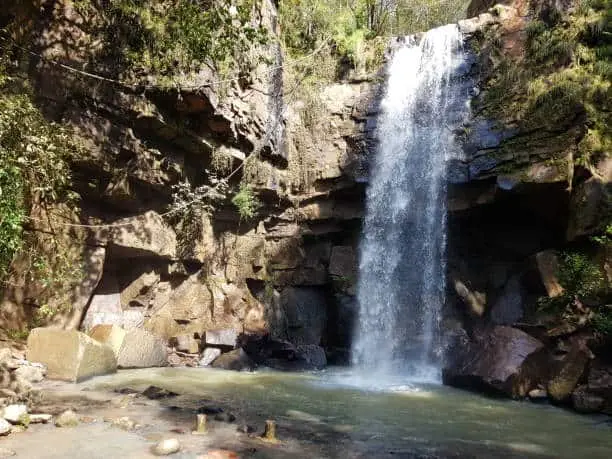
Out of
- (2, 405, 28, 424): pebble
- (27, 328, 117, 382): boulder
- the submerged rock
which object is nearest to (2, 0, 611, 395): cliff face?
(27, 328, 117, 382): boulder

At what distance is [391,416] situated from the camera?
736 cm

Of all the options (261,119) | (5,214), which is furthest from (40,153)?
(261,119)

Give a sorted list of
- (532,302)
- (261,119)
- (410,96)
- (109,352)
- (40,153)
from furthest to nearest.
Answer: (410,96), (261,119), (532,302), (109,352), (40,153)

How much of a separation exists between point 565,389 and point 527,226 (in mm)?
6727

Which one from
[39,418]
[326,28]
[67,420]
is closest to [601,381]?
[67,420]

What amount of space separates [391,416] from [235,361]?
567 cm

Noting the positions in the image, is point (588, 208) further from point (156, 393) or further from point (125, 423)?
point (125, 423)

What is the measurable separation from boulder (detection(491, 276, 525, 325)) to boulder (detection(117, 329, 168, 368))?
8.84 metres

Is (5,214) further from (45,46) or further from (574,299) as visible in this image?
(574,299)

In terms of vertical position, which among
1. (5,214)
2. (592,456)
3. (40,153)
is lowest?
(592,456)

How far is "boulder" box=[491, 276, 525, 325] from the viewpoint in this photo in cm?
1344

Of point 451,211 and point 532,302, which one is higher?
point 451,211

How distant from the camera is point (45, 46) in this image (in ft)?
34.3

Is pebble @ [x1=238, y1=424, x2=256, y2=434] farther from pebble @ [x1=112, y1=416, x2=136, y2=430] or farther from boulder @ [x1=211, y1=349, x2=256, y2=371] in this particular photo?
boulder @ [x1=211, y1=349, x2=256, y2=371]
